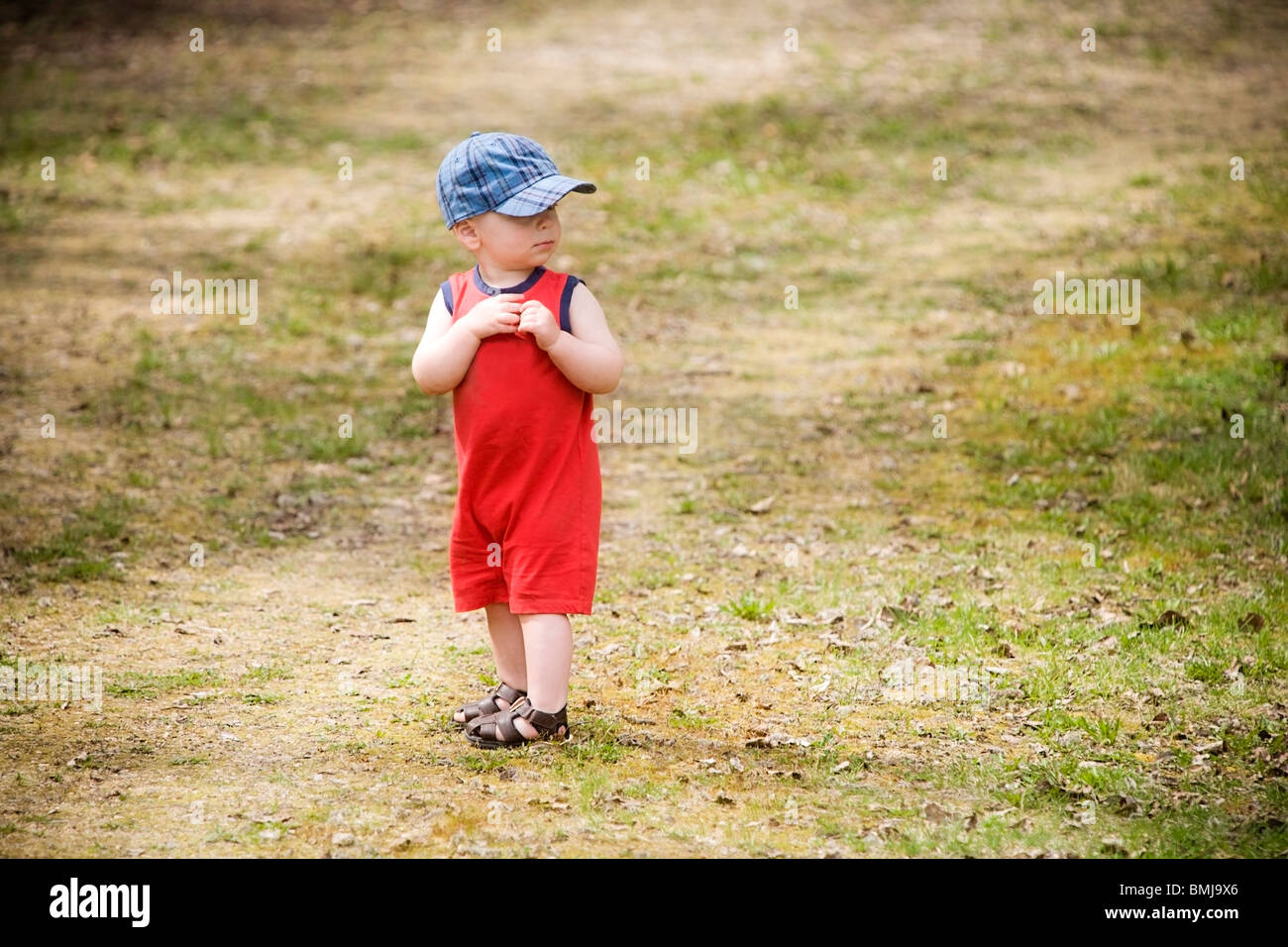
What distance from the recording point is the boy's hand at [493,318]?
4266mm

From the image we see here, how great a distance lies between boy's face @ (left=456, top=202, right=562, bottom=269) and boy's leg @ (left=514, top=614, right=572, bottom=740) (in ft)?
3.90

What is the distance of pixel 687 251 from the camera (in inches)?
501

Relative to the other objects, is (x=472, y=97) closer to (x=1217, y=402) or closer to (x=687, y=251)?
(x=687, y=251)

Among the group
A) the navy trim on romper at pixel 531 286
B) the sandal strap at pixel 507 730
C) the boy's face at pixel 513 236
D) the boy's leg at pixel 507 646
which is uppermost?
the boy's face at pixel 513 236

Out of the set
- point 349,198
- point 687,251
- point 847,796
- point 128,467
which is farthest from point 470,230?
point 349,198

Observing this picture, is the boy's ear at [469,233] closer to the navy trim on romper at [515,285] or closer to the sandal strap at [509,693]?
the navy trim on romper at [515,285]

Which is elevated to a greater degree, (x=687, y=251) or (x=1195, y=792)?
(x=687, y=251)

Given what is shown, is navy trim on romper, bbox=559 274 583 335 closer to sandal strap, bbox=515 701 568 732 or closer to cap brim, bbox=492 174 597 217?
cap brim, bbox=492 174 597 217

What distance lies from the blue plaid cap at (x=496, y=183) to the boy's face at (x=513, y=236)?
4 centimetres

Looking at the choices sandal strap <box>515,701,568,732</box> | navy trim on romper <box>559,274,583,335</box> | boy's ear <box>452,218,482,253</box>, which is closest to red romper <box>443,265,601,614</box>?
navy trim on romper <box>559,274,583,335</box>

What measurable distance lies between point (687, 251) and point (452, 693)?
26.5 ft

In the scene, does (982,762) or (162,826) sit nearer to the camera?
(162,826)

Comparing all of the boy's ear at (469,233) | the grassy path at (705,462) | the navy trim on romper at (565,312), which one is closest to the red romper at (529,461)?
the navy trim on romper at (565,312)

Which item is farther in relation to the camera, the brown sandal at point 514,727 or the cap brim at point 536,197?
the brown sandal at point 514,727
